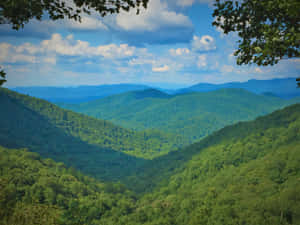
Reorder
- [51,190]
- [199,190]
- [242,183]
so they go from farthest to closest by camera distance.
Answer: [199,190], [242,183], [51,190]

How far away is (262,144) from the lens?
102m

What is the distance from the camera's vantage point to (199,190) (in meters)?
81.2

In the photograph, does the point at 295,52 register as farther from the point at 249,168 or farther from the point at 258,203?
the point at 249,168

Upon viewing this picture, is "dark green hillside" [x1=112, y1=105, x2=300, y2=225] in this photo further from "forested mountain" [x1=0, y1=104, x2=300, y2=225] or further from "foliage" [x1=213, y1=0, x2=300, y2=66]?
"foliage" [x1=213, y1=0, x2=300, y2=66]

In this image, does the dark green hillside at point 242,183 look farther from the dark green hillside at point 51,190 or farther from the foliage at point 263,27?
the foliage at point 263,27

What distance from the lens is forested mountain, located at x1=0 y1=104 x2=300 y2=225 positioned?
39.5 metres

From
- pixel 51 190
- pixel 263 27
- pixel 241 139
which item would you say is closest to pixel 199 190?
pixel 241 139

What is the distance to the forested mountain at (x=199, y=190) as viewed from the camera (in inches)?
1556

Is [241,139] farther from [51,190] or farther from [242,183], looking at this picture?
[51,190]

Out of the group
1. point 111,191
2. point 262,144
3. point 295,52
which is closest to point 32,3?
point 295,52

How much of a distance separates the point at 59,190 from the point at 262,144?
8107 centimetres

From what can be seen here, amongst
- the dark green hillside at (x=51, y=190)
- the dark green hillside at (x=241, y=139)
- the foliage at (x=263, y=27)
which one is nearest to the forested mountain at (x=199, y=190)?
the dark green hillside at (x=51, y=190)

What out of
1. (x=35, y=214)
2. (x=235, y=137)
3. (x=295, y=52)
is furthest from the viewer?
(x=235, y=137)

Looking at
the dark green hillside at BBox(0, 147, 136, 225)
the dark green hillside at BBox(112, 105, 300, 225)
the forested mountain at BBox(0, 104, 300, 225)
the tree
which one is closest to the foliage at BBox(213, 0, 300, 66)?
the tree
